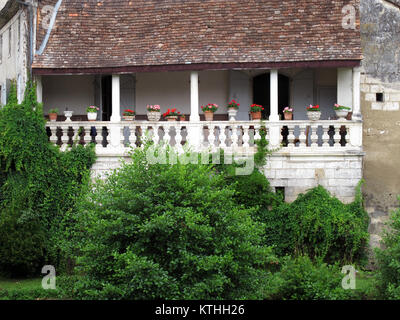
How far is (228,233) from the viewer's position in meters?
12.4

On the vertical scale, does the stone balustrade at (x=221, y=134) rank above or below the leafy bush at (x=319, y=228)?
above

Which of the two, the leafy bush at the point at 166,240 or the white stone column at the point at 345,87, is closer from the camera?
the leafy bush at the point at 166,240

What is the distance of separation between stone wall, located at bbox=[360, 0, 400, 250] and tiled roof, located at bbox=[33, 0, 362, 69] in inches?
28.8

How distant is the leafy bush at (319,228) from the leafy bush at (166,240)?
2339 mm

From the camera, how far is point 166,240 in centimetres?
1201

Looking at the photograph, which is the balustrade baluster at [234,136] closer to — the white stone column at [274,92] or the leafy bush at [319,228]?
the white stone column at [274,92]

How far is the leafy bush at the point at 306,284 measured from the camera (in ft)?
38.3

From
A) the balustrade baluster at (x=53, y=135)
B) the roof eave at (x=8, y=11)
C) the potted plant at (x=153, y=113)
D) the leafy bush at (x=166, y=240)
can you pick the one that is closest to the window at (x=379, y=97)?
the potted plant at (x=153, y=113)

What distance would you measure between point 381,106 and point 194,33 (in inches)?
198

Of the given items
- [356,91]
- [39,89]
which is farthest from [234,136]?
[39,89]

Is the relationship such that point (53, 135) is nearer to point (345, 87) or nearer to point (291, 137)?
point (291, 137)

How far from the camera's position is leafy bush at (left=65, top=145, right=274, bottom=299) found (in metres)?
11.7
